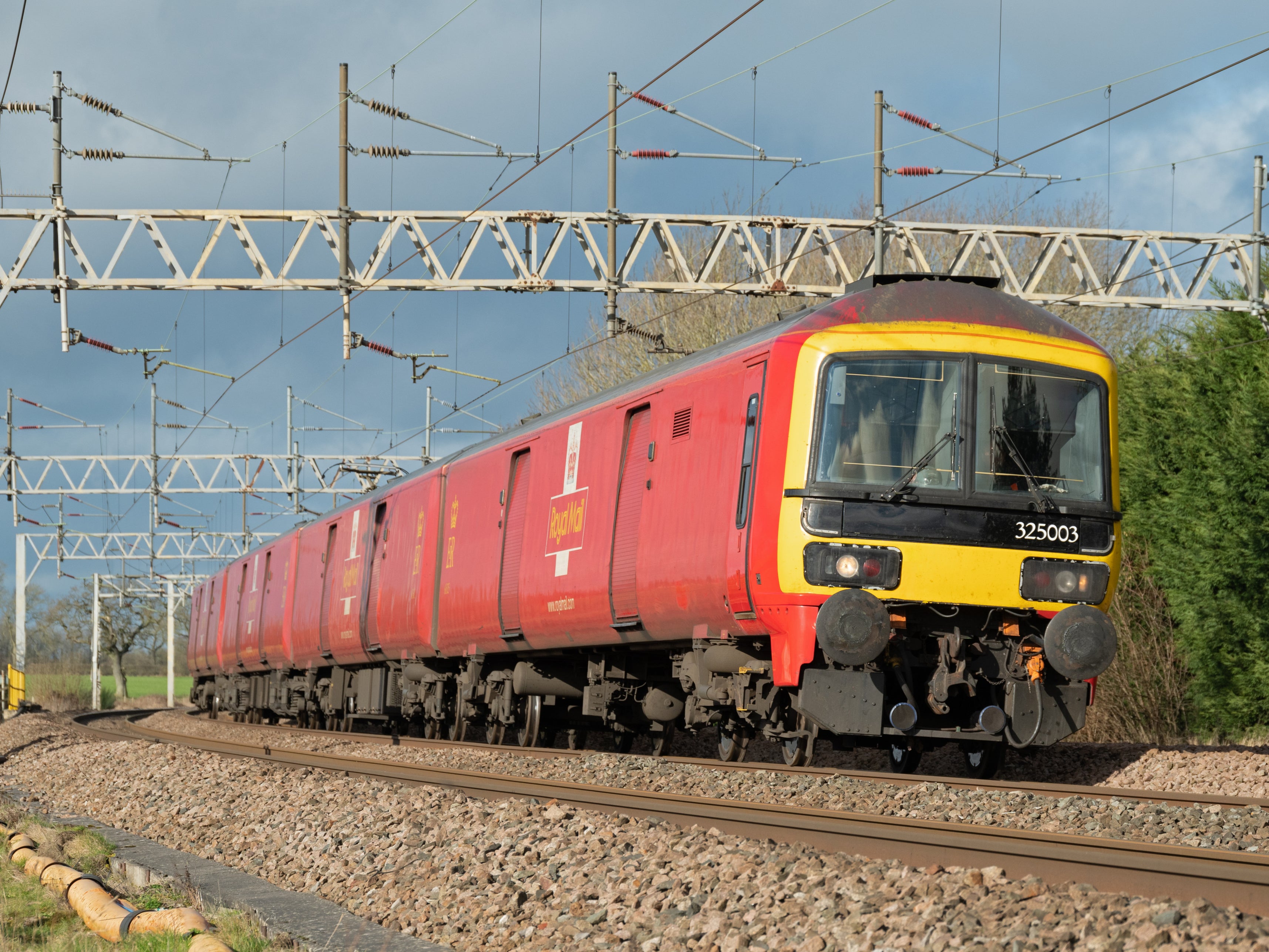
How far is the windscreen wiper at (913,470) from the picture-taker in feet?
30.8

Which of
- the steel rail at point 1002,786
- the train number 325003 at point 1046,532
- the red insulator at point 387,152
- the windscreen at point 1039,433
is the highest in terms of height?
the red insulator at point 387,152

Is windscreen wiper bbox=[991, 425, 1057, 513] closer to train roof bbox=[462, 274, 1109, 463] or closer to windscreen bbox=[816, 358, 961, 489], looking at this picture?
windscreen bbox=[816, 358, 961, 489]

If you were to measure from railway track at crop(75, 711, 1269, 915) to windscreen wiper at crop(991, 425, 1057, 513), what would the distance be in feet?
6.17

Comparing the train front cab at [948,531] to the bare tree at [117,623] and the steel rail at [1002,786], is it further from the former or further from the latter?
the bare tree at [117,623]

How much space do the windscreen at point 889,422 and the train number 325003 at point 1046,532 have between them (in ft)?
1.80

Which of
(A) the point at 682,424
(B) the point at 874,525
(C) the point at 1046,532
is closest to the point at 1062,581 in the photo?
(C) the point at 1046,532

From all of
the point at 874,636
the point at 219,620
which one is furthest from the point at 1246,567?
the point at 219,620

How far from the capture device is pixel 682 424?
36.7 feet

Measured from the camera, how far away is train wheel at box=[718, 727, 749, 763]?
490 inches

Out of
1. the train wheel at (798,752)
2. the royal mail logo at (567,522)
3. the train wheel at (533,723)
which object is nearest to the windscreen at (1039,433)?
the train wheel at (798,752)

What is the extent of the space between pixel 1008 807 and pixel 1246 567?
299 inches

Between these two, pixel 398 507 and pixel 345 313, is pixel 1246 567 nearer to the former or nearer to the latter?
pixel 398 507

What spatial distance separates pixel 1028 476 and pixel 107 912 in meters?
6.33

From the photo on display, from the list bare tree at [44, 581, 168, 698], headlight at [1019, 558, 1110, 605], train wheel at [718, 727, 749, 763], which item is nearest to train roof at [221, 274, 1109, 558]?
headlight at [1019, 558, 1110, 605]
